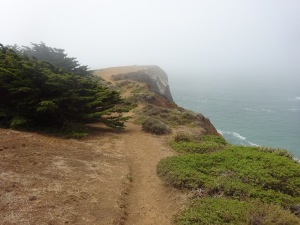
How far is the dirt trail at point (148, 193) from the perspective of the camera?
6.80 meters

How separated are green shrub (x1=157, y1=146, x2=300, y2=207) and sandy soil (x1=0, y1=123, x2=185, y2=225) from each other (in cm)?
62

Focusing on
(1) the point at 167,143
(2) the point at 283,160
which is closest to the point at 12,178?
(1) the point at 167,143

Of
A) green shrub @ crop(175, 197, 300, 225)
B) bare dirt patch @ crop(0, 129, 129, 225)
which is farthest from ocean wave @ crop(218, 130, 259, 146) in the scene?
green shrub @ crop(175, 197, 300, 225)

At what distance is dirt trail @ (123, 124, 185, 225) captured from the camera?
268 inches

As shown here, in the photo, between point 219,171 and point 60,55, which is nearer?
point 219,171

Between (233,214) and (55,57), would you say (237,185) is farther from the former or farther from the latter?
(55,57)

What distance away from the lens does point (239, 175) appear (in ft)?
27.9

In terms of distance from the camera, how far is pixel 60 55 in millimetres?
27781

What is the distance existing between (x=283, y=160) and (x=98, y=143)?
6.84 metres

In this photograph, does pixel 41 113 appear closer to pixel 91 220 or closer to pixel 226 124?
pixel 91 220

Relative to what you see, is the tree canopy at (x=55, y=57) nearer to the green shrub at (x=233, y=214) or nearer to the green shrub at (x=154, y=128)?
the green shrub at (x=154, y=128)

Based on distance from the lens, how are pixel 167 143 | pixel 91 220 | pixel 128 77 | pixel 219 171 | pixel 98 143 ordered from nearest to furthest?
pixel 91 220 → pixel 219 171 → pixel 98 143 → pixel 167 143 → pixel 128 77

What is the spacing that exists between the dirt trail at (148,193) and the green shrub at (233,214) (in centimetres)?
52

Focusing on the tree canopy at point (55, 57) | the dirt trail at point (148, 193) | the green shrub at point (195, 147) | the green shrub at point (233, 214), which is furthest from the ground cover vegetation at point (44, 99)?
the tree canopy at point (55, 57)
